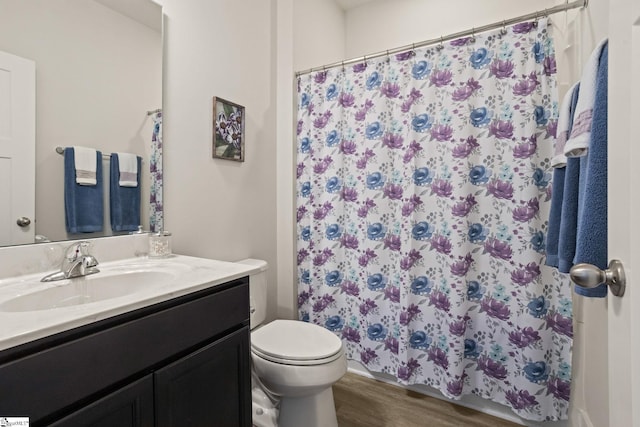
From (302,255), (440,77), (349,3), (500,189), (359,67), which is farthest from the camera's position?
(349,3)

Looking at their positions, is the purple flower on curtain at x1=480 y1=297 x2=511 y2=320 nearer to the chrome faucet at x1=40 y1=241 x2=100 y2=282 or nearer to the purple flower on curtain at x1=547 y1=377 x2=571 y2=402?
the purple flower on curtain at x1=547 y1=377 x2=571 y2=402

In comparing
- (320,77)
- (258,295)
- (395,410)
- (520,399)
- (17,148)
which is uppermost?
(320,77)

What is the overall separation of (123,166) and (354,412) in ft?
5.44

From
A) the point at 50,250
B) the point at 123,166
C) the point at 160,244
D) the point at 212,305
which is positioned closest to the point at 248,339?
the point at 212,305

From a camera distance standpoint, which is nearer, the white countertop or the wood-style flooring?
the white countertop

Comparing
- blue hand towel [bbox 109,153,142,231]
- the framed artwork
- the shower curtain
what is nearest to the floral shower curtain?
the framed artwork

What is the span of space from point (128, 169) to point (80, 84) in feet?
1.14

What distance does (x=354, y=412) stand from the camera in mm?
1623

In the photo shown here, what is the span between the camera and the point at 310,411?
1352mm

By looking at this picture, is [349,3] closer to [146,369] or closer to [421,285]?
[421,285]

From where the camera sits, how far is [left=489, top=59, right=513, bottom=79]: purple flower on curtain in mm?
1465

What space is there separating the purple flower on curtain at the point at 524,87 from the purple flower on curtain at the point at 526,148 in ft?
0.70

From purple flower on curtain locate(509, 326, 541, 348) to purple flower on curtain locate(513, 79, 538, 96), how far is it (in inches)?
44.1

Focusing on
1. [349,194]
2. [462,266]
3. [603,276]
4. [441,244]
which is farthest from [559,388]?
[349,194]
